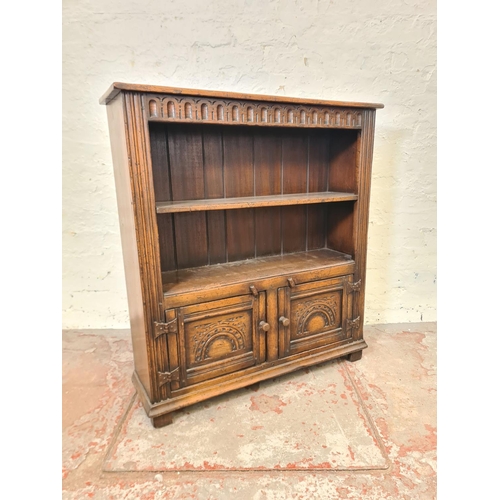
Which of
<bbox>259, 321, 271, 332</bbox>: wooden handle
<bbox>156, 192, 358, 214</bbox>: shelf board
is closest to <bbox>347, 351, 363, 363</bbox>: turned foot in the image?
<bbox>259, 321, 271, 332</bbox>: wooden handle

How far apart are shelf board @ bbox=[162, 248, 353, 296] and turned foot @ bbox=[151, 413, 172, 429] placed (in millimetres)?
624

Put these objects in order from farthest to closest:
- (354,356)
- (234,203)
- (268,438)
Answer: (354,356), (234,203), (268,438)

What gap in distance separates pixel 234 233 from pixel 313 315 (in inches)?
27.8

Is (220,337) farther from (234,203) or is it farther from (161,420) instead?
(234,203)

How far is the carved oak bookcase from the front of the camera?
1.66 metres

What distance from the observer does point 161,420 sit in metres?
1.79

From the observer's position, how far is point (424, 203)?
2689mm

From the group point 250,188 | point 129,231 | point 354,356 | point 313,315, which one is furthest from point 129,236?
point 354,356

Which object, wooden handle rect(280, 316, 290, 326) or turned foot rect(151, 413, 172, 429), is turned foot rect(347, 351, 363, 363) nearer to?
wooden handle rect(280, 316, 290, 326)

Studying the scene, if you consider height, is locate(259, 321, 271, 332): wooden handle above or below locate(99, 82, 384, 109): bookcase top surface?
below

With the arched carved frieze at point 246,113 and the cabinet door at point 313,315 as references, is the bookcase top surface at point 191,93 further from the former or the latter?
the cabinet door at point 313,315

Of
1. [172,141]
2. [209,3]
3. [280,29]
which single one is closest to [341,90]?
[280,29]

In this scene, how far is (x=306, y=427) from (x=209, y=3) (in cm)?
251

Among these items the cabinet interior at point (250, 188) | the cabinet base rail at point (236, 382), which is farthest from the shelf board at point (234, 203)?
the cabinet base rail at point (236, 382)
